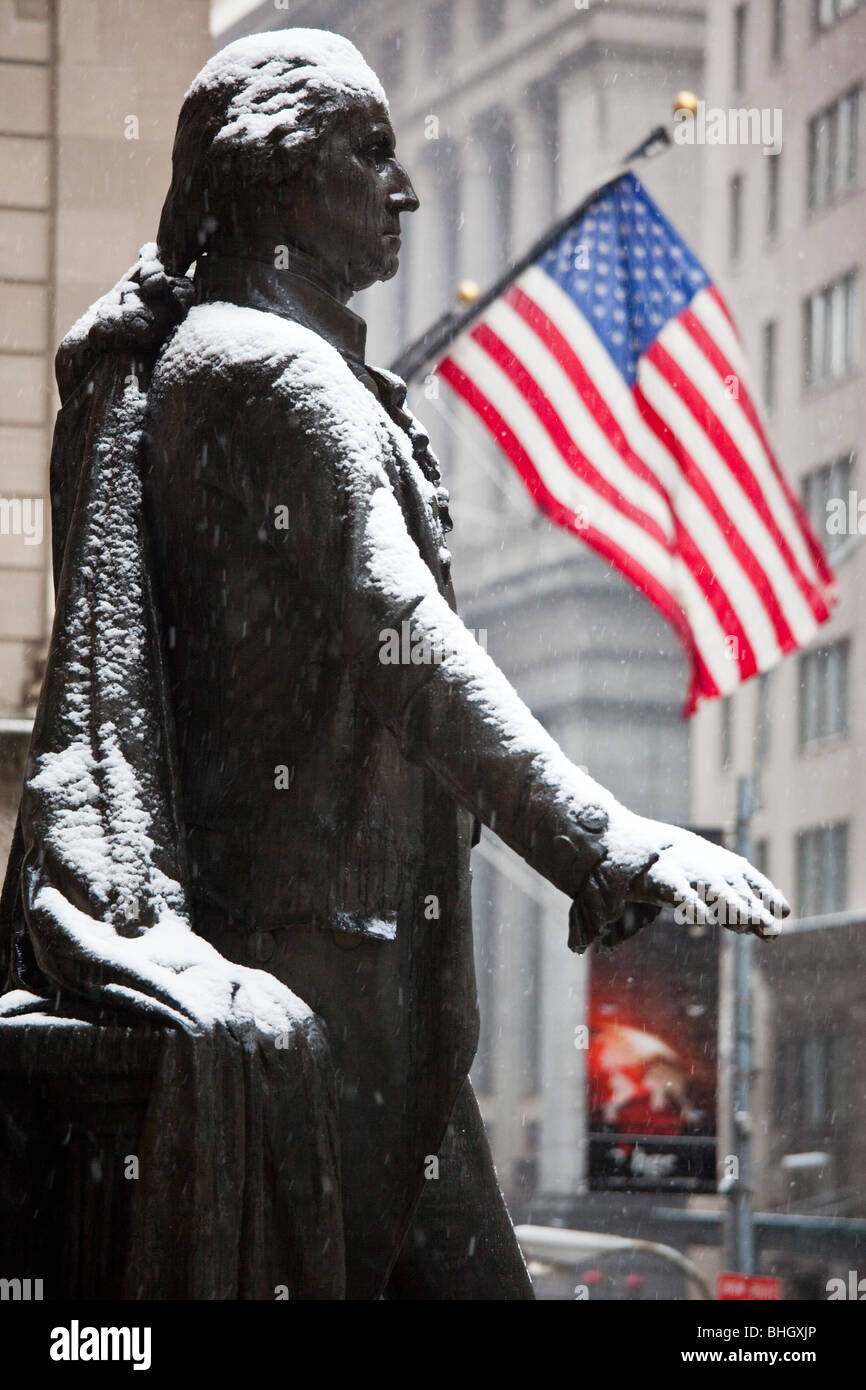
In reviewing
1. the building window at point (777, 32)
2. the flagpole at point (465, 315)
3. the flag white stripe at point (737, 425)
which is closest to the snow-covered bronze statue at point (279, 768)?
the flagpole at point (465, 315)

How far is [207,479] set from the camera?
4.72 meters

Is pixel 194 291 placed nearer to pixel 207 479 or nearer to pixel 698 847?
pixel 207 479

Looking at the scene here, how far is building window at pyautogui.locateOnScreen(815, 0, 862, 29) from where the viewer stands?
2014 inches

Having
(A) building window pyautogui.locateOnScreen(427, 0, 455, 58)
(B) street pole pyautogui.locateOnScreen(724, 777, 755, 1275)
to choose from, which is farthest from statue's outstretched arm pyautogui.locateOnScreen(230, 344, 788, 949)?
(A) building window pyautogui.locateOnScreen(427, 0, 455, 58)

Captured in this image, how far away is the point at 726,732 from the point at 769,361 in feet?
27.7

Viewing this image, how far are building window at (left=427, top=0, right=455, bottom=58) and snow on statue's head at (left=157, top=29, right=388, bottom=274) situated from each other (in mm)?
68982

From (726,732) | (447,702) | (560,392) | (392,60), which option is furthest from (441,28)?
(447,702)

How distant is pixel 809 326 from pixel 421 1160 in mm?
48291

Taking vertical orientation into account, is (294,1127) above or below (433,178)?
below

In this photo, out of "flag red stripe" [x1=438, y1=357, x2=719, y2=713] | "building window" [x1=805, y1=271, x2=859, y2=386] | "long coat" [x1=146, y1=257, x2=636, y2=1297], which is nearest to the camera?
"long coat" [x1=146, y1=257, x2=636, y2=1297]

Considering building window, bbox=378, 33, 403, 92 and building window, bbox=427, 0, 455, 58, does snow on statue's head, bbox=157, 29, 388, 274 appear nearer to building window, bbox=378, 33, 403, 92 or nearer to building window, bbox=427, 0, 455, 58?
building window, bbox=427, 0, 455, 58

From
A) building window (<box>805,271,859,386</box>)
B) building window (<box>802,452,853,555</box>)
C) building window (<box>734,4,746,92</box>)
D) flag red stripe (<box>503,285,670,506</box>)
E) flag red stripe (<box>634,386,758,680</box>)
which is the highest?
building window (<box>734,4,746,92</box>)

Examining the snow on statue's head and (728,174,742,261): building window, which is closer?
the snow on statue's head

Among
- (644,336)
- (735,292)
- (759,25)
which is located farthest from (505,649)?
(644,336)
